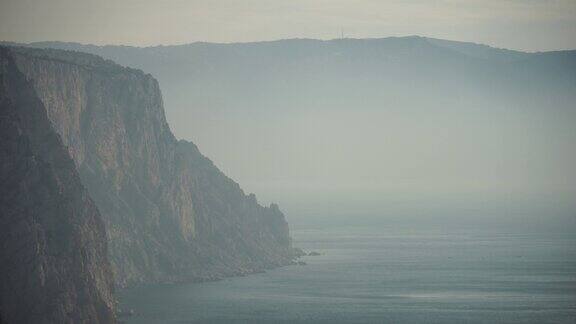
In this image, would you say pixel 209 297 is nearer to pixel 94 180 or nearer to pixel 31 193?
pixel 94 180

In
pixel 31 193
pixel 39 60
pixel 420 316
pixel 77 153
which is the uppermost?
pixel 39 60

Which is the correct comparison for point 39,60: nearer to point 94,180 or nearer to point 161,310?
point 94,180

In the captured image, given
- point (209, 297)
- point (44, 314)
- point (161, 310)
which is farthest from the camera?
point (209, 297)

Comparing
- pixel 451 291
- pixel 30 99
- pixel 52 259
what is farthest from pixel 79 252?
pixel 451 291

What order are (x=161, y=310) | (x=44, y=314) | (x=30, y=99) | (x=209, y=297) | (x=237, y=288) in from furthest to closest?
(x=237, y=288), (x=209, y=297), (x=161, y=310), (x=30, y=99), (x=44, y=314)

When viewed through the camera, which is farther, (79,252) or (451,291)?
(451,291)

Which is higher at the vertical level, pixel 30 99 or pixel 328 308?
pixel 30 99
